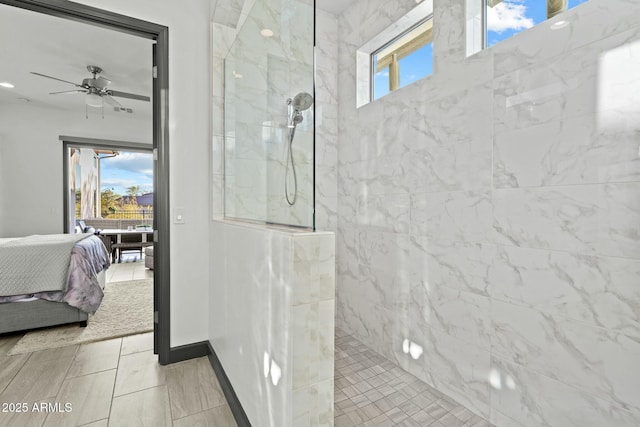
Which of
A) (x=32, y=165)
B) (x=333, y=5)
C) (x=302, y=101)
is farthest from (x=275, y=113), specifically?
(x=32, y=165)

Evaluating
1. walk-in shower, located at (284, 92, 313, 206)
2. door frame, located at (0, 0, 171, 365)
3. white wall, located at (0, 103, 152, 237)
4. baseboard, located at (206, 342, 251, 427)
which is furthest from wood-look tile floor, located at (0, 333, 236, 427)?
white wall, located at (0, 103, 152, 237)

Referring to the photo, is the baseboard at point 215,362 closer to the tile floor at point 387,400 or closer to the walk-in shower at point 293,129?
the tile floor at point 387,400

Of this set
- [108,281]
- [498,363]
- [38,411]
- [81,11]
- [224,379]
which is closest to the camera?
[498,363]

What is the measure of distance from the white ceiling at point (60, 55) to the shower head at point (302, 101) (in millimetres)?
3051

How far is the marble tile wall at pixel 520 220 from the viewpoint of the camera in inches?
48.9

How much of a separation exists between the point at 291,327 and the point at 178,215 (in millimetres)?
1627

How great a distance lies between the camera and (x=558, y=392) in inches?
55.2

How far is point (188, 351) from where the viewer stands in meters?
2.36

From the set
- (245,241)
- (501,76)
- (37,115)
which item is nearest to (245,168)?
(245,241)

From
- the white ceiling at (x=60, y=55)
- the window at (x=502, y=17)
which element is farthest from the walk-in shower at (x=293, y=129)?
the white ceiling at (x=60, y=55)

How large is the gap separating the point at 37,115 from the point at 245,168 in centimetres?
543

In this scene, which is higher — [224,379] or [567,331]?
[567,331]

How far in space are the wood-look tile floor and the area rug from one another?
A: 13cm

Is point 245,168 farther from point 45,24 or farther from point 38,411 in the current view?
point 45,24
